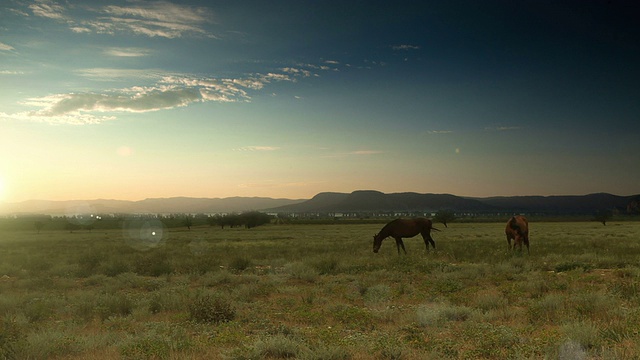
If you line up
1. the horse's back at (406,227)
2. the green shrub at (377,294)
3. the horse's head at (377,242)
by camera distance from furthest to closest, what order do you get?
the horse's back at (406,227) < the horse's head at (377,242) < the green shrub at (377,294)

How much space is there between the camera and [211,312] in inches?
381

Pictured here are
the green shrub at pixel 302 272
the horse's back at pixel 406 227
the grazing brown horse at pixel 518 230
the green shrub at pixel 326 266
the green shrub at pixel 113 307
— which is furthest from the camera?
the horse's back at pixel 406 227

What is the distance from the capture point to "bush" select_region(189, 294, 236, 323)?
9.62m

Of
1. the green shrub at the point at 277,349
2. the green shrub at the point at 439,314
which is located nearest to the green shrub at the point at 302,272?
the green shrub at the point at 439,314

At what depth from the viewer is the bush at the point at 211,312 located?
962 centimetres

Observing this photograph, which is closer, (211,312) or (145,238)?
(211,312)

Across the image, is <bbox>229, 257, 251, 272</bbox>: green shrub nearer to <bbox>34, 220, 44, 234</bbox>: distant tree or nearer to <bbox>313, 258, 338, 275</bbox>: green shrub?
<bbox>313, 258, 338, 275</bbox>: green shrub

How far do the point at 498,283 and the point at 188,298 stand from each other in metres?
9.59

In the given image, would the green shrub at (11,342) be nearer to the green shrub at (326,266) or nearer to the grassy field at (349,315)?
the grassy field at (349,315)

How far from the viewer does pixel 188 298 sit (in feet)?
39.1

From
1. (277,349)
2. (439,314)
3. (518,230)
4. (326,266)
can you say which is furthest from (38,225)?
(439,314)

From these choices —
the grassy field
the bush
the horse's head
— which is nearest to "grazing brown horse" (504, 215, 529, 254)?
the grassy field

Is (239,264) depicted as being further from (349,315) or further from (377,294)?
(349,315)

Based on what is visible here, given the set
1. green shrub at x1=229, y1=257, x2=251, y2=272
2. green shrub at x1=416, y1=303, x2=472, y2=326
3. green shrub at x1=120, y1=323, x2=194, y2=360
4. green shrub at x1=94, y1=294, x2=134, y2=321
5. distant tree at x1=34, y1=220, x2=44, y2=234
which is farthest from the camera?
distant tree at x1=34, y1=220, x2=44, y2=234
